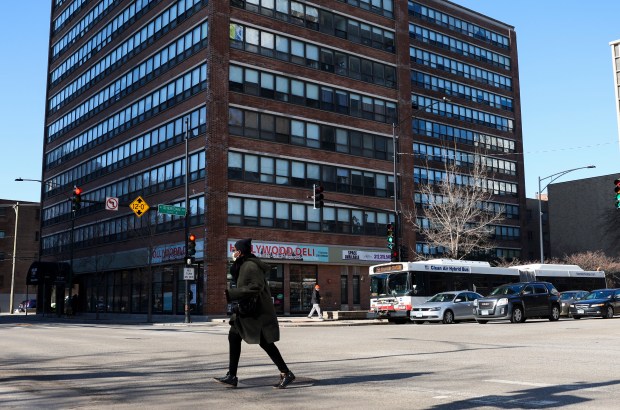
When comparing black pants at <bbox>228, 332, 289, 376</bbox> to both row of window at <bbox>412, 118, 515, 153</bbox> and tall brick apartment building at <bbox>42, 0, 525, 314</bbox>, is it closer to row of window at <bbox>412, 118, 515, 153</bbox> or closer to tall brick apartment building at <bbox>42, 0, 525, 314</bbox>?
tall brick apartment building at <bbox>42, 0, 525, 314</bbox>

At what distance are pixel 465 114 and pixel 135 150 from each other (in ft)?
120

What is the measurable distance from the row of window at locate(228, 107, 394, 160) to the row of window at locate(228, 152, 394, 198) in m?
1.45

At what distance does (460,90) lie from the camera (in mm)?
72250

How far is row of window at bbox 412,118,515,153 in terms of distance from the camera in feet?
223

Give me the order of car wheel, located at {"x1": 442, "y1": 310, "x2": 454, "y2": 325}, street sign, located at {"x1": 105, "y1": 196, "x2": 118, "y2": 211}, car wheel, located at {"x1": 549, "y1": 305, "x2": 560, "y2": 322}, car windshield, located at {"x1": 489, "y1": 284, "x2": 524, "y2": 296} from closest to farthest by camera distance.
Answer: car windshield, located at {"x1": 489, "y1": 284, "x2": 524, "y2": 296}
car wheel, located at {"x1": 549, "y1": 305, "x2": 560, "y2": 322}
car wheel, located at {"x1": 442, "y1": 310, "x2": 454, "y2": 325}
street sign, located at {"x1": 105, "y1": 196, "x2": 118, "y2": 211}

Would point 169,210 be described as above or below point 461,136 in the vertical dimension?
below

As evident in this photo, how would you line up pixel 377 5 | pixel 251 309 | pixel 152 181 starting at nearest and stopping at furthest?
pixel 251 309
pixel 152 181
pixel 377 5

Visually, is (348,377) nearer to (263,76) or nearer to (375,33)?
(263,76)

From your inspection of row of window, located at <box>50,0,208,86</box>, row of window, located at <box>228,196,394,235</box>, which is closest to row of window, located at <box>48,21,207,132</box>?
row of window, located at <box>50,0,208,86</box>

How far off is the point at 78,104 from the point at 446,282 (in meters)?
42.0

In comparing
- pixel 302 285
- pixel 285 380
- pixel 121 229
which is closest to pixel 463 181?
pixel 302 285

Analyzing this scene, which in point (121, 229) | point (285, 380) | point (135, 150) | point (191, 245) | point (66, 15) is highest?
point (66, 15)

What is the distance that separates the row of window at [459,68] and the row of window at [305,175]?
21.0 m

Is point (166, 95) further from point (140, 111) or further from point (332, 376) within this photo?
point (332, 376)
